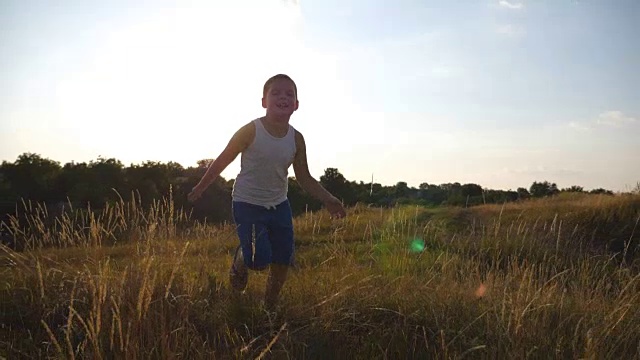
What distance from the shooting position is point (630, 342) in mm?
3352

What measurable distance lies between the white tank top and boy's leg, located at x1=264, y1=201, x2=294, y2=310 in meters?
0.09

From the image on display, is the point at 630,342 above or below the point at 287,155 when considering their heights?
below

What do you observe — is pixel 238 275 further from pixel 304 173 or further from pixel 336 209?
pixel 304 173

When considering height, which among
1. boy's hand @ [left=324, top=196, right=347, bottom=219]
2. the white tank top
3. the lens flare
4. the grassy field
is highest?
the white tank top

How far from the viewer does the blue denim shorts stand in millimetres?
3932

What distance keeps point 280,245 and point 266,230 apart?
0.16 meters

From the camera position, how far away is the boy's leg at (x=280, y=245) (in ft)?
13.1

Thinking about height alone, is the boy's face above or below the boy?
above

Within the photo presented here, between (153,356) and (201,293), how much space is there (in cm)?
119

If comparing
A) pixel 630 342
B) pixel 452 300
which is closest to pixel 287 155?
pixel 452 300

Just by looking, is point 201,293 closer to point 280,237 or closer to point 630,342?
point 280,237

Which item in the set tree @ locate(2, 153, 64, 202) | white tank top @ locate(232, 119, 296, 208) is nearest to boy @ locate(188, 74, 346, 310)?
white tank top @ locate(232, 119, 296, 208)

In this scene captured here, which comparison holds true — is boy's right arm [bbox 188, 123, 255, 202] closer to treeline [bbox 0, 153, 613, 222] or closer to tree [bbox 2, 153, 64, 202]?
treeline [bbox 0, 153, 613, 222]

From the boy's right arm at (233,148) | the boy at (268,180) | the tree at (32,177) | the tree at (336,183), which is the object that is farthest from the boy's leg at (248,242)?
the tree at (336,183)
